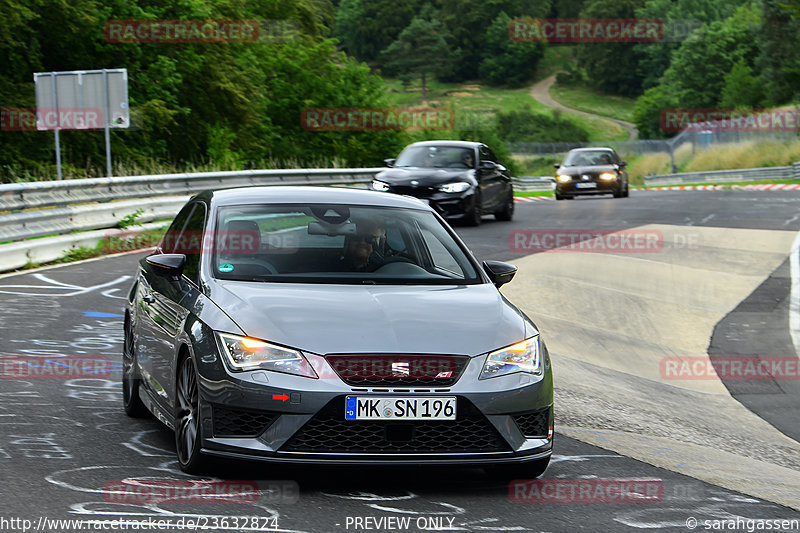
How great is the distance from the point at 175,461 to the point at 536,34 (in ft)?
612

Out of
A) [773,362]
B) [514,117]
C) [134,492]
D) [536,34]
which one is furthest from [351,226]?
[536,34]

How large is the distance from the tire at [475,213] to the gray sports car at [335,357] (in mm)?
15921

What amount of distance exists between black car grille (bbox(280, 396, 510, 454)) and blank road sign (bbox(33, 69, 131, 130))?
18.2 m

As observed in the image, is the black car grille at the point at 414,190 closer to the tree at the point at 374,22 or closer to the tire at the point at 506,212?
the tire at the point at 506,212

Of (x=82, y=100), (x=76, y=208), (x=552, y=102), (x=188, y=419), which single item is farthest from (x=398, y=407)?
(x=552, y=102)

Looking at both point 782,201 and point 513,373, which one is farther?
point 782,201

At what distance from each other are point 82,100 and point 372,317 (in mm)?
19128

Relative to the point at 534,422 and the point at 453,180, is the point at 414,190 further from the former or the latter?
the point at 534,422

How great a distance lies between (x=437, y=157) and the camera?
23.7 metres

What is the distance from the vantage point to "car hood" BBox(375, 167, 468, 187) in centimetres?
2234

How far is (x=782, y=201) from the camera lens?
1209 inches

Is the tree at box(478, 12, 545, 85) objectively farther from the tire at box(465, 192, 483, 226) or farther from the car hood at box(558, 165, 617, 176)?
the tire at box(465, 192, 483, 226)

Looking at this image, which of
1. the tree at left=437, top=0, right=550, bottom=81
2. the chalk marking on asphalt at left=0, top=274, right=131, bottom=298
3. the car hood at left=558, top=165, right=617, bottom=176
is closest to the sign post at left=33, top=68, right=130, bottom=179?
the chalk marking on asphalt at left=0, top=274, right=131, bottom=298

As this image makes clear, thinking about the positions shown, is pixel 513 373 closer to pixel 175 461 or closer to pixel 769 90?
pixel 175 461
